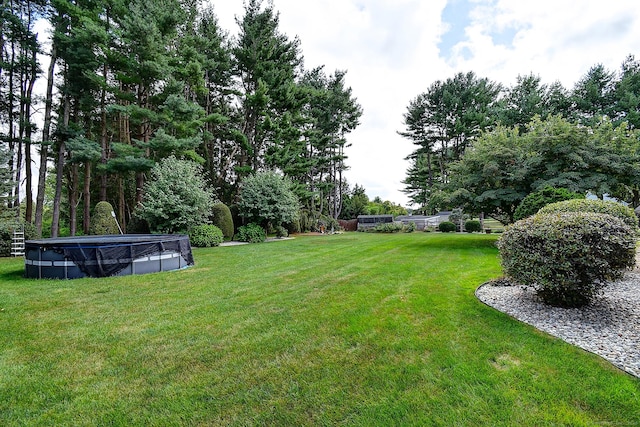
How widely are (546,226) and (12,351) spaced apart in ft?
18.3

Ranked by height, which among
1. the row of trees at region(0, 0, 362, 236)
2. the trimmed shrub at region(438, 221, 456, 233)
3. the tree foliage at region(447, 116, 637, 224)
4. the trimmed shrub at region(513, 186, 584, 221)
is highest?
the row of trees at region(0, 0, 362, 236)

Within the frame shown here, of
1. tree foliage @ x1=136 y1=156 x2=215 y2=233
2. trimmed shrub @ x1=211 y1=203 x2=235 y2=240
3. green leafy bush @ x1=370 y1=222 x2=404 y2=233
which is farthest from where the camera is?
green leafy bush @ x1=370 y1=222 x2=404 y2=233

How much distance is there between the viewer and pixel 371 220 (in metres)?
24.1

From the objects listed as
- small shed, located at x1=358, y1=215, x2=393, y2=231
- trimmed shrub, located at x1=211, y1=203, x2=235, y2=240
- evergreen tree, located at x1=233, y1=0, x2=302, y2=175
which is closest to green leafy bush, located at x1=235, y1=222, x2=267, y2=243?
trimmed shrub, located at x1=211, y1=203, x2=235, y2=240

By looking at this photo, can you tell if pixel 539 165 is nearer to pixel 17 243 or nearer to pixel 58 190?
pixel 17 243

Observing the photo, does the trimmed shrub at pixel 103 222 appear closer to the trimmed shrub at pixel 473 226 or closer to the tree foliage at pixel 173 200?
the tree foliage at pixel 173 200

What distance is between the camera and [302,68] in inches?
919

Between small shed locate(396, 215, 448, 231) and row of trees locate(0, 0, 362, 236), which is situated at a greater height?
row of trees locate(0, 0, 362, 236)

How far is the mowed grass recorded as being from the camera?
1707mm

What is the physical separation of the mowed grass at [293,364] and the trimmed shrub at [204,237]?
710 cm

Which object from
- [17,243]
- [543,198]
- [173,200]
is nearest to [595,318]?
Answer: [543,198]

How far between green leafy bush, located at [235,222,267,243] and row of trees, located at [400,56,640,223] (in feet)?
26.3

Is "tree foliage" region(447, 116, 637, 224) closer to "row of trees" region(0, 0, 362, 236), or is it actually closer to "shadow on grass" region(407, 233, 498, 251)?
"shadow on grass" region(407, 233, 498, 251)

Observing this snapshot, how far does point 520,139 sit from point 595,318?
9.04 m
